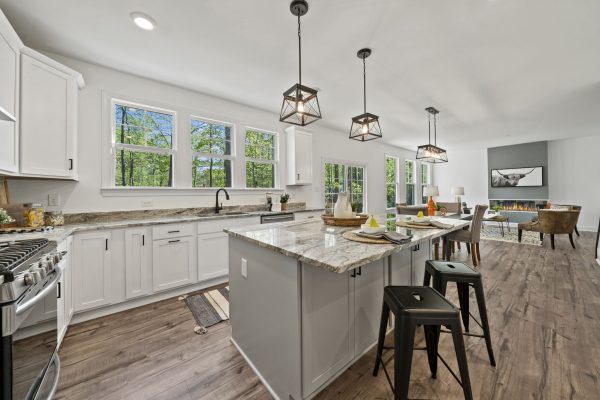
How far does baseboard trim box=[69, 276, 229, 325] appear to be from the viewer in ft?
7.66

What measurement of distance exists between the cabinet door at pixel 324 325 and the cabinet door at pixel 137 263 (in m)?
2.15

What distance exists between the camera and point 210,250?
121 inches

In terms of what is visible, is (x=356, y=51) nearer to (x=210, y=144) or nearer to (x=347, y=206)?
(x=347, y=206)

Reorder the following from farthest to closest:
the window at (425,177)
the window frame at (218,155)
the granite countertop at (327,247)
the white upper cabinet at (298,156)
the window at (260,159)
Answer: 1. the window at (425,177)
2. the white upper cabinet at (298,156)
3. the window at (260,159)
4. the window frame at (218,155)
5. the granite countertop at (327,247)

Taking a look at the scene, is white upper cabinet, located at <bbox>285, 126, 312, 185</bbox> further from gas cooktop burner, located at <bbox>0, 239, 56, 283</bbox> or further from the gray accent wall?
the gray accent wall

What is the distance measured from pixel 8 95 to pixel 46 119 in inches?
15.1

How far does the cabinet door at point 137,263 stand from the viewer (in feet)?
8.24

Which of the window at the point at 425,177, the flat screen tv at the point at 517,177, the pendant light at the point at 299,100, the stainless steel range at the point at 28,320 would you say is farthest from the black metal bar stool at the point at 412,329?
the flat screen tv at the point at 517,177

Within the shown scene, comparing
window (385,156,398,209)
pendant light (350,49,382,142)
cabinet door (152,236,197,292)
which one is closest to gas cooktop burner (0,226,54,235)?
cabinet door (152,236,197,292)

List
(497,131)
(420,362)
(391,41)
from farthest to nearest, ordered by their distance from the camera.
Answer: (497,131), (391,41), (420,362)

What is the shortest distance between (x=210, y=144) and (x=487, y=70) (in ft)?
13.0

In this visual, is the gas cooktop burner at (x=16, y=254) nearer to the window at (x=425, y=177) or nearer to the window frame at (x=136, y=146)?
the window frame at (x=136, y=146)

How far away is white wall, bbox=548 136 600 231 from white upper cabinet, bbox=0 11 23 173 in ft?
36.9

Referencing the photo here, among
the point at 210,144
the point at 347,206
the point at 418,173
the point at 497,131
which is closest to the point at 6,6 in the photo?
the point at 210,144
